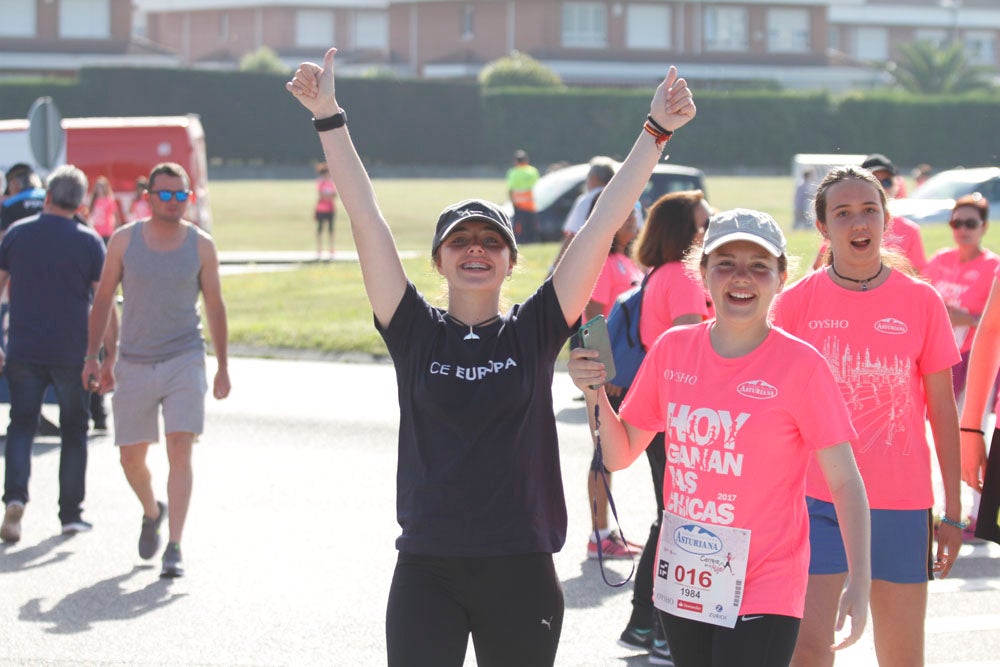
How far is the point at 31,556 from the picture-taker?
7836 mm

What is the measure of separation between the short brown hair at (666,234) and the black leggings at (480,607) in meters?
2.84

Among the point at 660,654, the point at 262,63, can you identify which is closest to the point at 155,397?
the point at 660,654

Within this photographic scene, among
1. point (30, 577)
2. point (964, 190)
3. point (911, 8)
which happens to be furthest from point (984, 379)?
point (911, 8)

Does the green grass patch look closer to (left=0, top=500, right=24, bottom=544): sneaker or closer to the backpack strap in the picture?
the backpack strap

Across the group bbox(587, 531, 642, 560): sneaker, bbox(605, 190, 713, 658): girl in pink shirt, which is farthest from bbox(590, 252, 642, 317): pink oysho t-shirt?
bbox(605, 190, 713, 658): girl in pink shirt

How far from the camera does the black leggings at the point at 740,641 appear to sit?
3779 millimetres

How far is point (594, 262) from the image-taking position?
3984 millimetres

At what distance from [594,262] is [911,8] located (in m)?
102

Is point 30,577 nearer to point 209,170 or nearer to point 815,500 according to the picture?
point 815,500

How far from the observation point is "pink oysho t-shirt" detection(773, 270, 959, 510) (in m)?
4.64

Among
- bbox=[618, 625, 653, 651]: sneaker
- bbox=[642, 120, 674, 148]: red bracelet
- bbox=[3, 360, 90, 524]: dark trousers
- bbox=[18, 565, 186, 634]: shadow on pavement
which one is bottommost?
bbox=[18, 565, 186, 634]: shadow on pavement

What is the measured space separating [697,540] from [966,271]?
5807 mm

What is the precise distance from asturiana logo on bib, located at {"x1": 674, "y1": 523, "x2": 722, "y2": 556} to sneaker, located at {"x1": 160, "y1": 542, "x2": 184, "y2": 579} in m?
4.08

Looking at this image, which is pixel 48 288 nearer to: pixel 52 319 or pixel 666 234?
pixel 52 319
